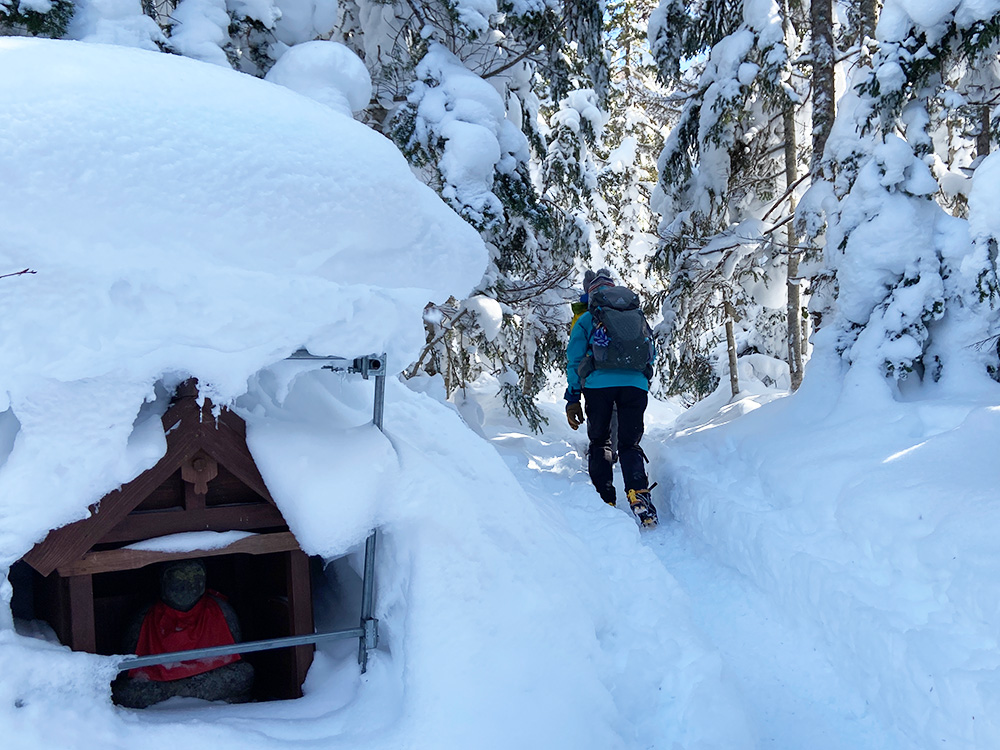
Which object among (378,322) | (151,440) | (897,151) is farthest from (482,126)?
(151,440)

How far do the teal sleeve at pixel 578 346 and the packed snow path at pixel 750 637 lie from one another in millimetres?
917

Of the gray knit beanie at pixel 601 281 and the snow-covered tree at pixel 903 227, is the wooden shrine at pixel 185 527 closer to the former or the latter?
the gray knit beanie at pixel 601 281

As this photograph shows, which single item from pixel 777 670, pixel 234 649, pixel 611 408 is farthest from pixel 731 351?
pixel 234 649

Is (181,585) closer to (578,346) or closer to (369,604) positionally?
(369,604)

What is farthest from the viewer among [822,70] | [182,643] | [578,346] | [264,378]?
[822,70]

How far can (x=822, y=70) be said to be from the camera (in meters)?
7.60

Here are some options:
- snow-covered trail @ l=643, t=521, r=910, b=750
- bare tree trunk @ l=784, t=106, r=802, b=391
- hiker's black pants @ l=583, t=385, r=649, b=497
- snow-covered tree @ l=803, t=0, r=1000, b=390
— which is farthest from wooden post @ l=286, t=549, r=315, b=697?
bare tree trunk @ l=784, t=106, r=802, b=391

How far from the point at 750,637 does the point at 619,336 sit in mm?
2387

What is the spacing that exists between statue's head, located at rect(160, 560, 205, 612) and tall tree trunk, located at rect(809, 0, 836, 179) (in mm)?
6719

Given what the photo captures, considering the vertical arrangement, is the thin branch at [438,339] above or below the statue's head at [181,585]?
above

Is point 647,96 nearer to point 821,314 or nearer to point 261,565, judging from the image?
point 821,314

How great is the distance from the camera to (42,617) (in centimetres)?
349

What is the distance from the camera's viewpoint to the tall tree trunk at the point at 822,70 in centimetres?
755

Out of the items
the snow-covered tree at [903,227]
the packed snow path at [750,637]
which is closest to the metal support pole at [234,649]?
the packed snow path at [750,637]
